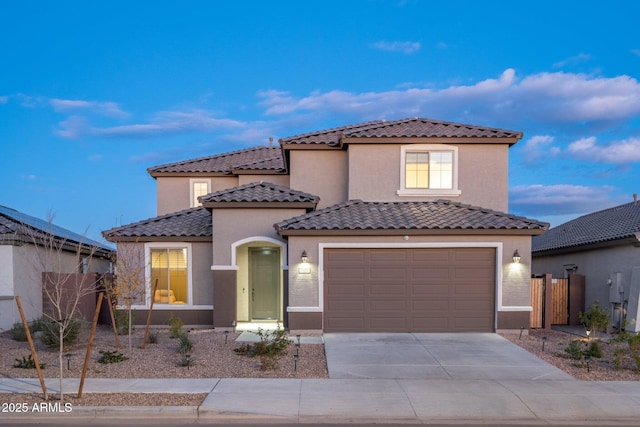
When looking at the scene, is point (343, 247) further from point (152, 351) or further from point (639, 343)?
point (639, 343)

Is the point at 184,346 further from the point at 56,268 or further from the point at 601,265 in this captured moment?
the point at 601,265

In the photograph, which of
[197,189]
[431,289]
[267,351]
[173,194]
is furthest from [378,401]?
[173,194]

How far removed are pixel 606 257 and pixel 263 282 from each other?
37.8ft

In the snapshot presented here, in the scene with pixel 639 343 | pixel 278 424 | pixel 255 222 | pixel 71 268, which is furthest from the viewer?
pixel 71 268

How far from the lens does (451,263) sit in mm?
14633

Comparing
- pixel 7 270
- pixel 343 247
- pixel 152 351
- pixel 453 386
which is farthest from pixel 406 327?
pixel 7 270

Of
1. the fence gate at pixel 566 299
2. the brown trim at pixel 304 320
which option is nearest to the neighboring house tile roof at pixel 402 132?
the fence gate at pixel 566 299

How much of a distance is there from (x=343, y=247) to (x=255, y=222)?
289 centimetres

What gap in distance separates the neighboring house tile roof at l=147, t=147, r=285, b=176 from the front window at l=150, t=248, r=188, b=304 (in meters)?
4.85

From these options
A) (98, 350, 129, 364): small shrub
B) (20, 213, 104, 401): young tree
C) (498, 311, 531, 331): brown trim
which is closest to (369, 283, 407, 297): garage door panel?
(498, 311, 531, 331): brown trim

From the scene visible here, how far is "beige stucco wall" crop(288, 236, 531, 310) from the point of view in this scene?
14.4 metres

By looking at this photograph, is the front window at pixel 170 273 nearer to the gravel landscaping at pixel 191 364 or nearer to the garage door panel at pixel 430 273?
the gravel landscaping at pixel 191 364

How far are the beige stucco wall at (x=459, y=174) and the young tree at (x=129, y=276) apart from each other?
6.97 metres

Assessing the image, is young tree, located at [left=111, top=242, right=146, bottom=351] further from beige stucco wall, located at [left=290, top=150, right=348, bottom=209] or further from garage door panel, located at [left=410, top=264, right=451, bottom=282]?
garage door panel, located at [left=410, top=264, right=451, bottom=282]
